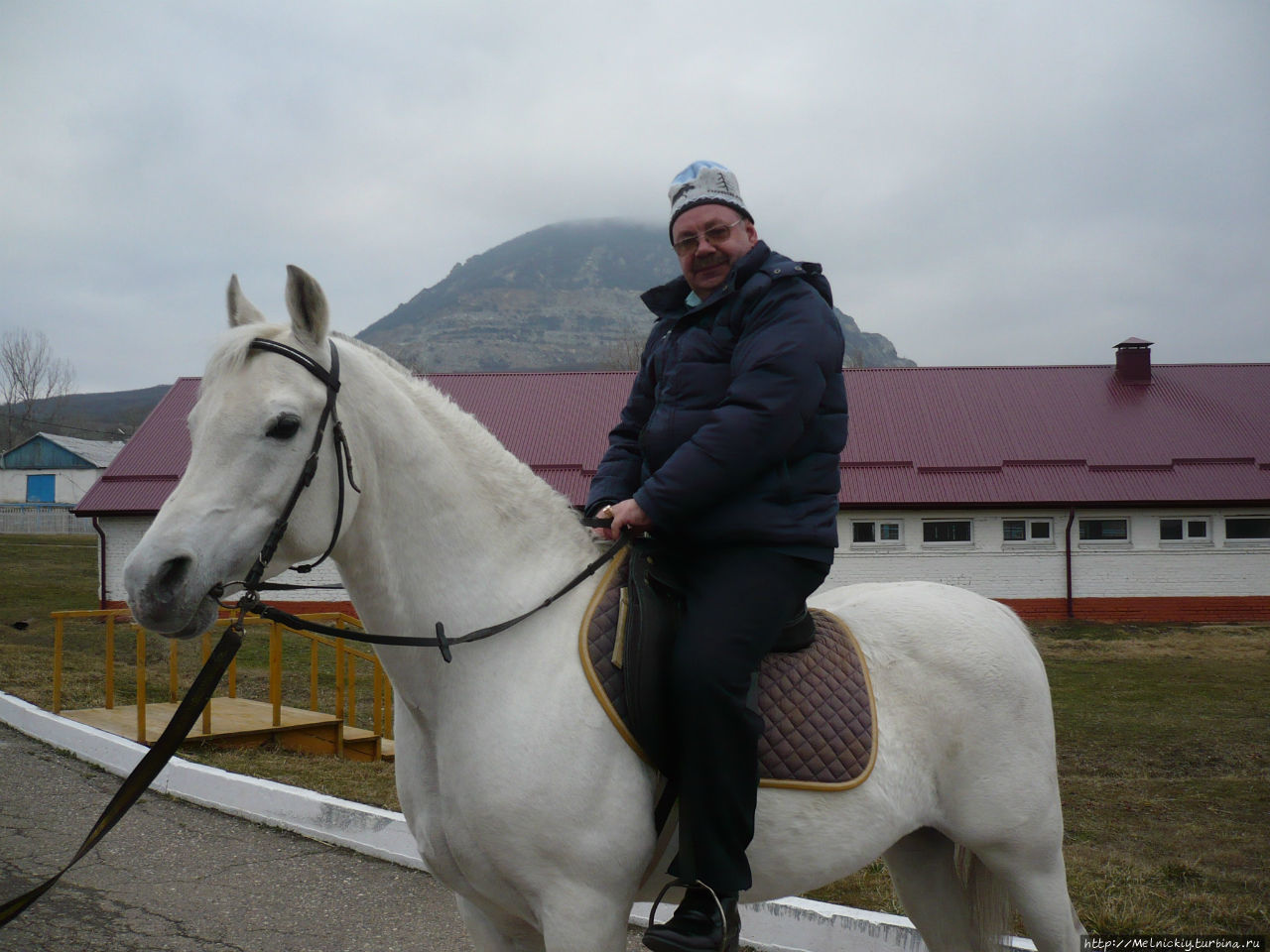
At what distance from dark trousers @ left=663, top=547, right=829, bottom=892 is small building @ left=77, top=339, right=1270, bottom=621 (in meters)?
17.4

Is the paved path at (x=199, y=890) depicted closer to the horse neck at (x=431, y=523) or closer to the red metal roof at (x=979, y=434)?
Answer: the horse neck at (x=431, y=523)

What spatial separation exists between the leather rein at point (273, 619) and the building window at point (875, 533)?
18.8m

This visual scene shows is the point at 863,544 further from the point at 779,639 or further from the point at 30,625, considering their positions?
the point at 779,639

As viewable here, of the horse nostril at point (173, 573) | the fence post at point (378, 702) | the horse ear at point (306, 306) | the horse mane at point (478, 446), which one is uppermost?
the horse ear at point (306, 306)

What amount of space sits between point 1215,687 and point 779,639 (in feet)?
39.3

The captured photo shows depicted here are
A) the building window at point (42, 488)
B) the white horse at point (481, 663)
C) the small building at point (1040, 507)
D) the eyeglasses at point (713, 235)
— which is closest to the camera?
the white horse at point (481, 663)

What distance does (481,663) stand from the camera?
7.66 feet

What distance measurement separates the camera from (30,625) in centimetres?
1602

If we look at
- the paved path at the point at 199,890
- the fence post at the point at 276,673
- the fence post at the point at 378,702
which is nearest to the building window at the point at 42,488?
the fence post at the point at 276,673

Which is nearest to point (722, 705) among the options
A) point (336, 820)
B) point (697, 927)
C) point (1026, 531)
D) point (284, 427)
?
point (697, 927)

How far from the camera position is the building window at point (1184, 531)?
67.3ft

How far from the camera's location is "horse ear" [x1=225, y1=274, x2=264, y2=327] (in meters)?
2.39

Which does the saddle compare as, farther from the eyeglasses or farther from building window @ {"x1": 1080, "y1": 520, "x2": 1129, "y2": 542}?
building window @ {"x1": 1080, "y1": 520, "x2": 1129, "y2": 542}

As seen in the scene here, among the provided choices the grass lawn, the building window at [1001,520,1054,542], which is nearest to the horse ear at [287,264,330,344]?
the grass lawn
